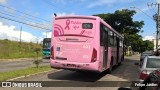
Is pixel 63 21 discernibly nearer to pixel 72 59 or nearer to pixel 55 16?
pixel 55 16

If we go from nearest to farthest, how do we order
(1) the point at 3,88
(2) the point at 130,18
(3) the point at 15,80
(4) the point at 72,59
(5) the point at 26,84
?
(1) the point at 3,88 → (5) the point at 26,84 → (3) the point at 15,80 → (4) the point at 72,59 → (2) the point at 130,18

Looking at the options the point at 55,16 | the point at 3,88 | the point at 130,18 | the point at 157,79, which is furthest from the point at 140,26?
the point at 157,79

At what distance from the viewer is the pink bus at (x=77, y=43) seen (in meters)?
16.8

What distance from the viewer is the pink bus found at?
16750 mm

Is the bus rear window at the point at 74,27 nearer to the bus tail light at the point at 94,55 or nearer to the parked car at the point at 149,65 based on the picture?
the bus tail light at the point at 94,55

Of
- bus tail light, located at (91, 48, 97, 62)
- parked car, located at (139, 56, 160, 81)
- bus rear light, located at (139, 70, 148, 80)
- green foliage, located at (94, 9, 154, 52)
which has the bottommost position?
bus rear light, located at (139, 70, 148, 80)

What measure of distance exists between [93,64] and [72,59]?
1136 millimetres

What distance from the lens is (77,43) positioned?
16953 mm

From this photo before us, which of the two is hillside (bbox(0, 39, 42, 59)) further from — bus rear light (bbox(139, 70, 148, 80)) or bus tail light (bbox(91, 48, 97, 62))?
bus rear light (bbox(139, 70, 148, 80))

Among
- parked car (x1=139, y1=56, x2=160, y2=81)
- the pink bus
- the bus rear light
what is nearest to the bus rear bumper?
the pink bus

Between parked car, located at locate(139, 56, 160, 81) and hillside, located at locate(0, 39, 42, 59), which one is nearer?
parked car, located at locate(139, 56, 160, 81)

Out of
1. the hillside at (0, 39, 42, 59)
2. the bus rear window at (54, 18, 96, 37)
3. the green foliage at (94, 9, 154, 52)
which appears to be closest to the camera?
the bus rear window at (54, 18, 96, 37)

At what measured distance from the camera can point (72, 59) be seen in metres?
17.0

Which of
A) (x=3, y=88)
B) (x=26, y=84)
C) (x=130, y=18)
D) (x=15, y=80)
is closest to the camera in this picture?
(x=3, y=88)
